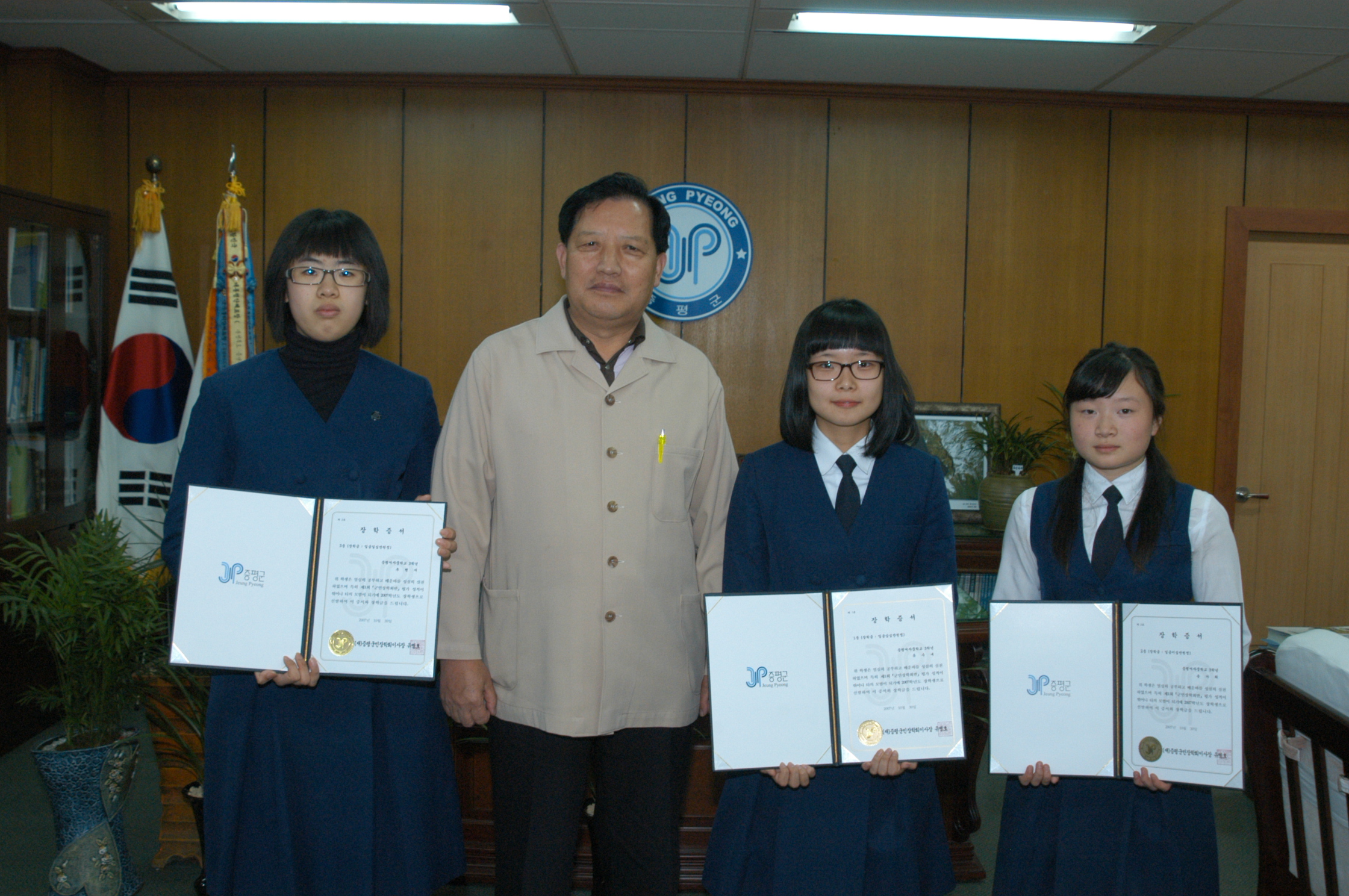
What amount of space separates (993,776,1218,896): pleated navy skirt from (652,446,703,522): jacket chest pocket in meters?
0.86

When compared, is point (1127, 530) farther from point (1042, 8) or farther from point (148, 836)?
point (148, 836)

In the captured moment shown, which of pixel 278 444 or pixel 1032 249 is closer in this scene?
pixel 278 444

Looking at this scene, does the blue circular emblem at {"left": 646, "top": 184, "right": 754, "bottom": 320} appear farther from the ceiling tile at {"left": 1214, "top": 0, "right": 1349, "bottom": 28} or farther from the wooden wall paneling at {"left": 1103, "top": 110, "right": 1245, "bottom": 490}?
the ceiling tile at {"left": 1214, "top": 0, "right": 1349, "bottom": 28}

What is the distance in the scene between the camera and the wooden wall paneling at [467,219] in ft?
13.8

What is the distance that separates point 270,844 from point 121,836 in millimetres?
1330

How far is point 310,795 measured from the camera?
1.53 m

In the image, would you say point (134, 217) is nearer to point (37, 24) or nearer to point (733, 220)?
point (37, 24)

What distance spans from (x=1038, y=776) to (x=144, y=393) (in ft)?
12.5

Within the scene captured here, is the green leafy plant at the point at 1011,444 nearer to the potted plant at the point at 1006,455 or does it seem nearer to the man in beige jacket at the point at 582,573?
the potted plant at the point at 1006,455

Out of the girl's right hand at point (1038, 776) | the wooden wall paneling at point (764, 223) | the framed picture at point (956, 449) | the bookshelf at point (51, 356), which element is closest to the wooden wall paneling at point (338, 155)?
the bookshelf at point (51, 356)

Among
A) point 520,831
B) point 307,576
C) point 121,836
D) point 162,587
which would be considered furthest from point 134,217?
point 520,831

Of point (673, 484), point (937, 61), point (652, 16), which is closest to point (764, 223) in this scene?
point (937, 61)

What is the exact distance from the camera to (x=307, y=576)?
150cm

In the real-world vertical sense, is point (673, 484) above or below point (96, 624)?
above
